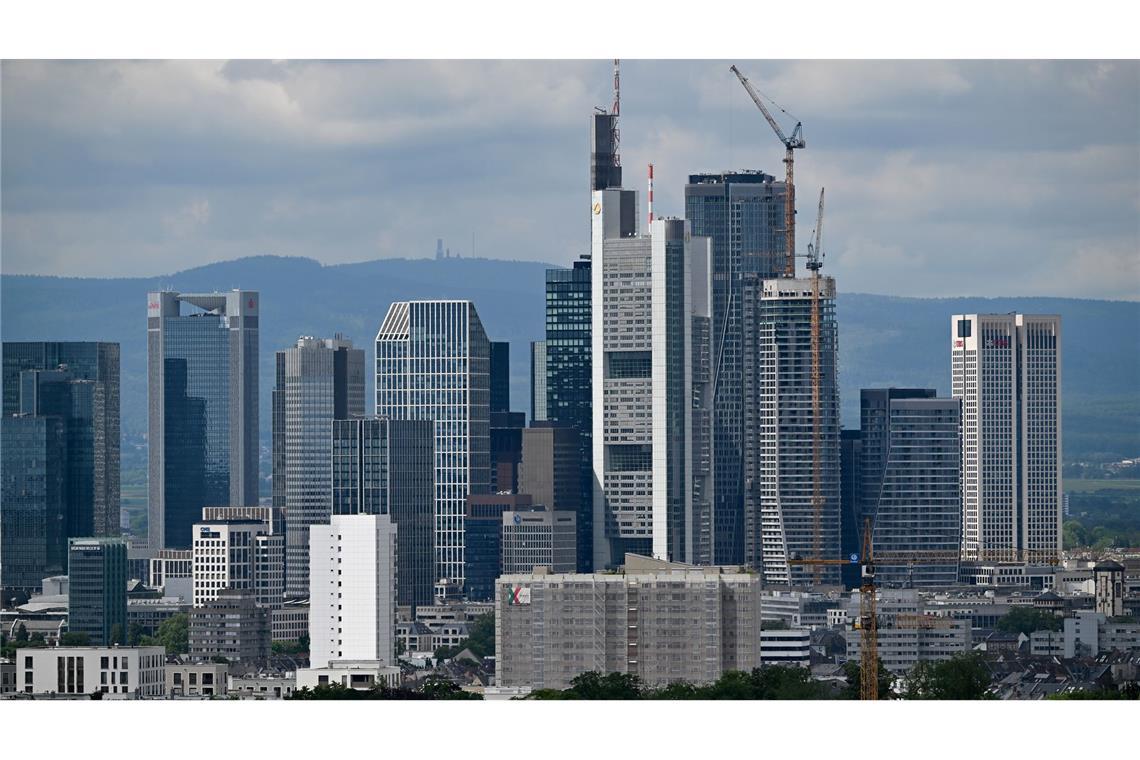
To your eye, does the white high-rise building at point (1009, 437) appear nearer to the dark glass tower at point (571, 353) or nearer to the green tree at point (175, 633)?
the dark glass tower at point (571, 353)

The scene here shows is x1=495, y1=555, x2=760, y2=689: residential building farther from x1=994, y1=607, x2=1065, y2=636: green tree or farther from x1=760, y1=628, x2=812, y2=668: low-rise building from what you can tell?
x1=994, y1=607, x2=1065, y2=636: green tree

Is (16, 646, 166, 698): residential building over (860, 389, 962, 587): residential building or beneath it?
beneath

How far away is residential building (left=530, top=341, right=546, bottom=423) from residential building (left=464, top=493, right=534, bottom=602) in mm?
3211

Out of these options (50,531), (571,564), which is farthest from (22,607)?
(571,564)

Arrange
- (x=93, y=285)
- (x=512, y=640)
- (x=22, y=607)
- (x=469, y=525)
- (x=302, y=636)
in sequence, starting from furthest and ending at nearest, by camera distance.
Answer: (x=469, y=525) → (x=93, y=285) → (x=22, y=607) → (x=302, y=636) → (x=512, y=640)

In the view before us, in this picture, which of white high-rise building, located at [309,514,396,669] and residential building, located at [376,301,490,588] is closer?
white high-rise building, located at [309,514,396,669]

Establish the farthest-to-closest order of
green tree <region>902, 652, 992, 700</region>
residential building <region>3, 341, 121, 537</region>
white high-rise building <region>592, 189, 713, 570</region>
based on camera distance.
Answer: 1. white high-rise building <region>592, 189, 713, 570</region>
2. residential building <region>3, 341, 121, 537</region>
3. green tree <region>902, 652, 992, 700</region>

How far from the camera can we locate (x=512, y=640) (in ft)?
143

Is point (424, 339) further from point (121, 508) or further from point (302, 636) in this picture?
point (302, 636)

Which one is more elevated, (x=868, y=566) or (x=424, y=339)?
(x=424, y=339)

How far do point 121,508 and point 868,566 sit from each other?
2330cm

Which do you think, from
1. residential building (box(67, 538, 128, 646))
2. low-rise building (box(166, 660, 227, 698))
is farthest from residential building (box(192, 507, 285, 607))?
low-rise building (box(166, 660, 227, 698))

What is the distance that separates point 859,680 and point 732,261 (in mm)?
37961

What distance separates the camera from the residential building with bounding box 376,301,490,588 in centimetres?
7444
